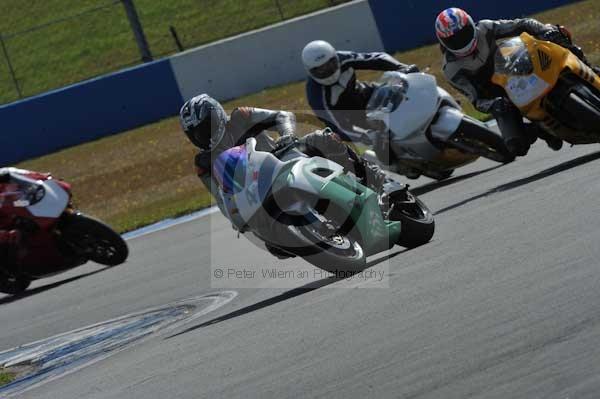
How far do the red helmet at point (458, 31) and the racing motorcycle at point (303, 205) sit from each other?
2961 mm

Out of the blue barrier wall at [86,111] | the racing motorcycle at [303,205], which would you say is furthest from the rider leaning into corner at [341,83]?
the blue barrier wall at [86,111]

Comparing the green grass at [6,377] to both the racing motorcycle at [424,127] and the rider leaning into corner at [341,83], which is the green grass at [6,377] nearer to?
the racing motorcycle at [424,127]

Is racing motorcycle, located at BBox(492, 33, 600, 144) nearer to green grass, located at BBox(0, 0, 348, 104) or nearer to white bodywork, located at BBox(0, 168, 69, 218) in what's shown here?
white bodywork, located at BBox(0, 168, 69, 218)

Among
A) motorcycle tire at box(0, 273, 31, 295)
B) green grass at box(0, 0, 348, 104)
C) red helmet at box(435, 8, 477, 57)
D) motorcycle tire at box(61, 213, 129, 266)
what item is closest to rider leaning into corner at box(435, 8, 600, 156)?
red helmet at box(435, 8, 477, 57)

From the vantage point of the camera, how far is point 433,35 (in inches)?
912

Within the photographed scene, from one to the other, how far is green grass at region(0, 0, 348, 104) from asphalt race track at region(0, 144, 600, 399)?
15.0m

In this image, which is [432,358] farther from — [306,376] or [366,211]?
[366,211]

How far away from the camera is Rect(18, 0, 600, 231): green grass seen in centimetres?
1792

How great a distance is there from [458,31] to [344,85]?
1.77 meters

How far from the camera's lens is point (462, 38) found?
1084 cm

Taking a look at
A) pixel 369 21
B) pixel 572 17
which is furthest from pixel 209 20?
pixel 572 17

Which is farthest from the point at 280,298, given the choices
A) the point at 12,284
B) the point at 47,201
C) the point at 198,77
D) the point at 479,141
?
the point at 198,77

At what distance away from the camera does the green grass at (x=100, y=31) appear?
25.5 metres

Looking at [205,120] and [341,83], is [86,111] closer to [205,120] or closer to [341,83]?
[341,83]
